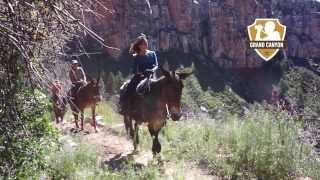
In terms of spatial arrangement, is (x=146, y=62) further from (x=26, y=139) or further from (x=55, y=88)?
(x=55, y=88)

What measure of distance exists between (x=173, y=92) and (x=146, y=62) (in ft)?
4.55

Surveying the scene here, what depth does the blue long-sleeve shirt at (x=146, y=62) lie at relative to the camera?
34.9 feet

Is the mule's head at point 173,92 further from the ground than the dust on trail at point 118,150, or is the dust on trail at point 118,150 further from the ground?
the mule's head at point 173,92

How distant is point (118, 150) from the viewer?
11.8 meters

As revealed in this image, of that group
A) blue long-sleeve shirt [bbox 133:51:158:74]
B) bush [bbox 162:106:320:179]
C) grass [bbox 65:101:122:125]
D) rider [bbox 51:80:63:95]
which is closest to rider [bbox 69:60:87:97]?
grass [bbox 65:101:122:125]

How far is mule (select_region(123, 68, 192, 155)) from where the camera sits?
9523 millimetres

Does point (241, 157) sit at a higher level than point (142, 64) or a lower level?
lower

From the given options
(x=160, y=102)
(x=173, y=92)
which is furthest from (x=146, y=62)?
(x=173, y=92)

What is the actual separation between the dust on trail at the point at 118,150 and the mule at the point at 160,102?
671 mm

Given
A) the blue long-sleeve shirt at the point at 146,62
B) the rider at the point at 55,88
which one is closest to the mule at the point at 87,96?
the blue long-sleeve shirt at the point at 146,62

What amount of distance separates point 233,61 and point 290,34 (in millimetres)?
13651

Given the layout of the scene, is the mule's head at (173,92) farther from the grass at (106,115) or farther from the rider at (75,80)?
the grass at (106,115)

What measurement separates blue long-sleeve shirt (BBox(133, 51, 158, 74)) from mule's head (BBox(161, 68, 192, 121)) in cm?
98

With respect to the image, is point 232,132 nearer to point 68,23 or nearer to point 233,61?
point 68,23
